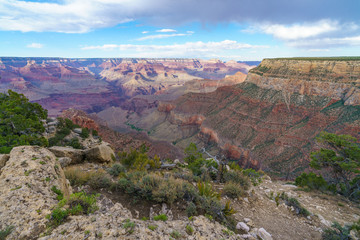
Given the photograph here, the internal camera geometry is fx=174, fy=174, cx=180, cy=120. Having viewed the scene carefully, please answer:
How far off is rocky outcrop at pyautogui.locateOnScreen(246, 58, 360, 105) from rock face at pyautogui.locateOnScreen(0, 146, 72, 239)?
5580cm

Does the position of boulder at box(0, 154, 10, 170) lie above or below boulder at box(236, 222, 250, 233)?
above

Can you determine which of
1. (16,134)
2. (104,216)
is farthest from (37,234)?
(16,134)

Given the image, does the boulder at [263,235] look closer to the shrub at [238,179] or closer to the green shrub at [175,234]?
the green shrub at [175,234]

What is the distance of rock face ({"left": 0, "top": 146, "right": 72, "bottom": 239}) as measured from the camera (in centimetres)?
452

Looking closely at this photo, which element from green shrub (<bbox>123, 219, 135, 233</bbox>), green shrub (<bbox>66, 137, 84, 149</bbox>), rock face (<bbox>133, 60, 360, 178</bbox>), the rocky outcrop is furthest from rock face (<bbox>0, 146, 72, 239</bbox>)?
the rocky outcrop

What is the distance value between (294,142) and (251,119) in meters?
15.8

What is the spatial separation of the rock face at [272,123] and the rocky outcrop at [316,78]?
1.32ft

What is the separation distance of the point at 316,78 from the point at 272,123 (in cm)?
1685

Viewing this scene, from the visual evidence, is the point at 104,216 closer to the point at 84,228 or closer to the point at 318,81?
the point at 84,228

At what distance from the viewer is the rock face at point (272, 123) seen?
40219 mm

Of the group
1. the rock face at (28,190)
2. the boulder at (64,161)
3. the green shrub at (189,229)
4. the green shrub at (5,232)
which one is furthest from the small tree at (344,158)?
the boulder at (64,161)

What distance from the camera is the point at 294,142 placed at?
43.4 metres

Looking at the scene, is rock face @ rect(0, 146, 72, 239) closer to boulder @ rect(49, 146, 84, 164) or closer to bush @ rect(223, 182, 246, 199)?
boulder @ rect(49, 146, 84, 164)

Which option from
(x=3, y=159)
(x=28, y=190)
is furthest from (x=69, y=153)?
(x=28, y=190)
